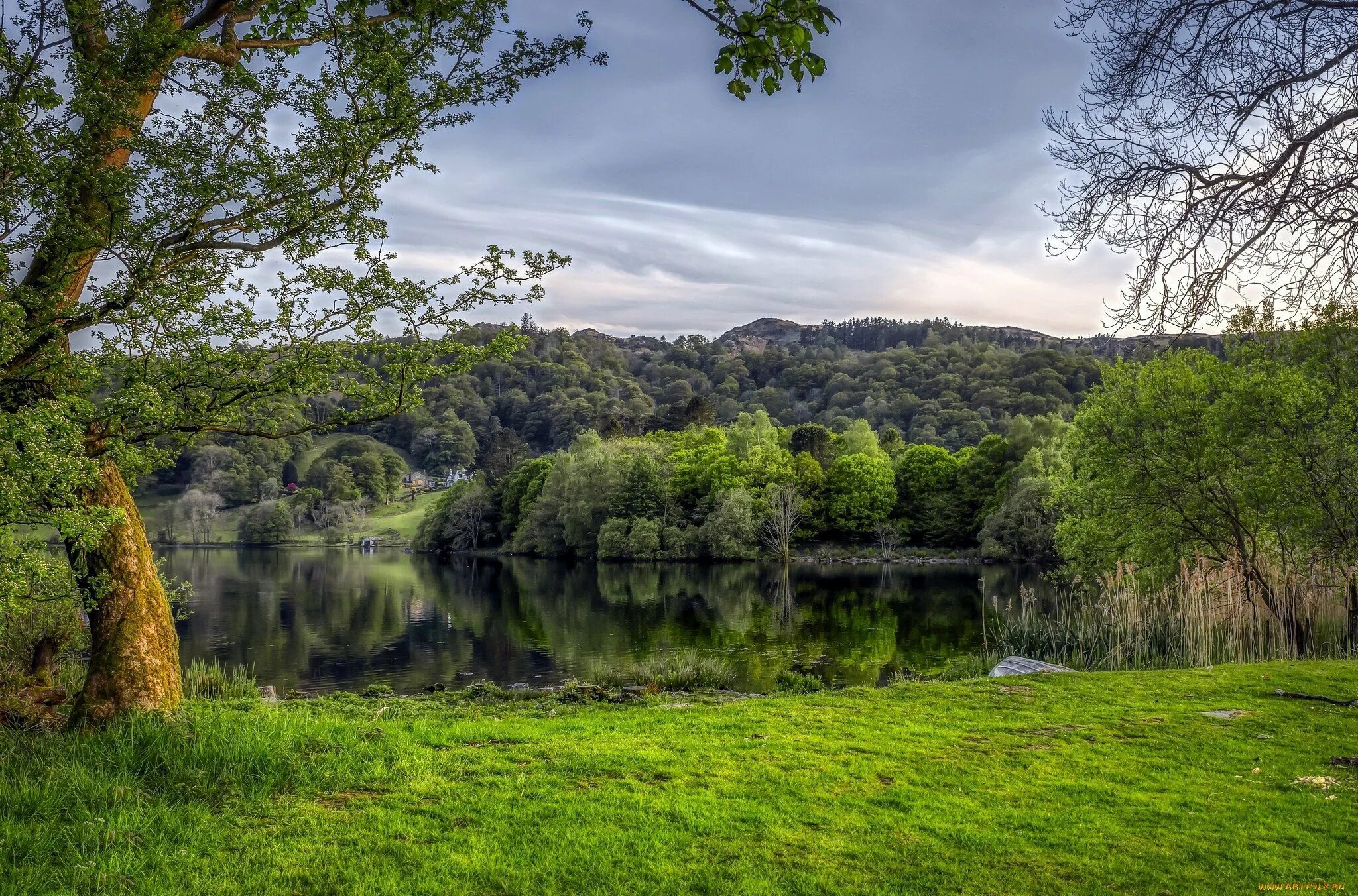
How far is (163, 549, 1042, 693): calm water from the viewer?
21.2 m

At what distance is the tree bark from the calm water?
460 inches

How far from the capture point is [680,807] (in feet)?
19.2

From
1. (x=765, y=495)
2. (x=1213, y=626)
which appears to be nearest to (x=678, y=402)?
(x=765, y=495)

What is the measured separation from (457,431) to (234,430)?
135 meters

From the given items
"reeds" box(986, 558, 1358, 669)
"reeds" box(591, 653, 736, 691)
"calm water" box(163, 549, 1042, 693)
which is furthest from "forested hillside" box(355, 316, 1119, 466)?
"reeds" box(986, 558, 1358, 669)

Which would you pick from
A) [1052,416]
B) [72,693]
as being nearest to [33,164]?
[72,693]

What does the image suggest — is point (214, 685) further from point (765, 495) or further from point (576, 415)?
point (576, 415)

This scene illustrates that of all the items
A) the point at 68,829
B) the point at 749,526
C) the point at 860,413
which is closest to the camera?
the point at 68,829

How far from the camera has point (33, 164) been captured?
229 inches

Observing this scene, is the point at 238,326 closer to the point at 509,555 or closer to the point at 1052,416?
the point at 1052,416

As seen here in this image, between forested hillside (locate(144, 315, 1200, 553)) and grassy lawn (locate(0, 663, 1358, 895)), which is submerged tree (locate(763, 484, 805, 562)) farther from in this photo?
grassy lawn (locate(0, 663, 1358, 895))

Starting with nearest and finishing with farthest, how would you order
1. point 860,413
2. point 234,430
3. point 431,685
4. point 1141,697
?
point 234,430, point 1141,697, point 431,685, point 860,413

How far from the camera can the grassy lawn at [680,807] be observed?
15.4 ft

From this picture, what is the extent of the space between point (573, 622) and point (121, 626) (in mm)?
23482
